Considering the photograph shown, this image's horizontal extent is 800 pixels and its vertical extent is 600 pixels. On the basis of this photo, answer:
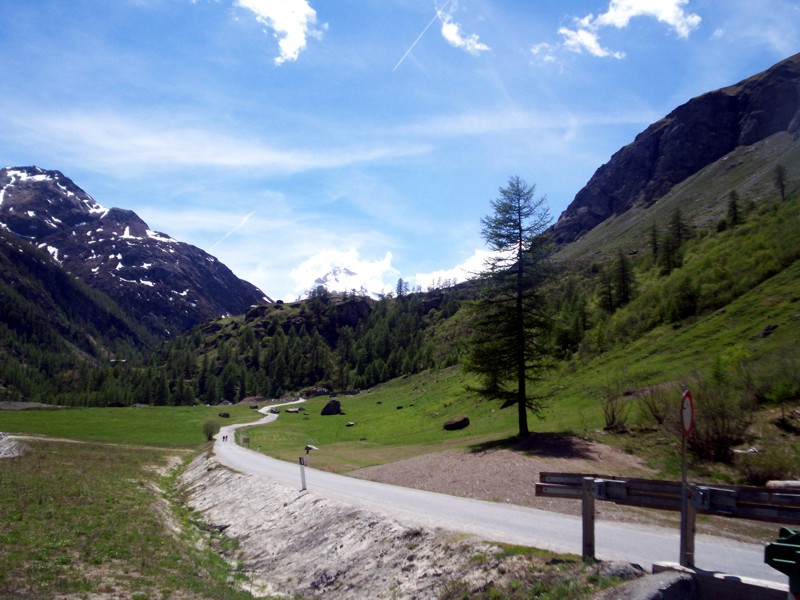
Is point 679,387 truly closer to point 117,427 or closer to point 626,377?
point 626,377

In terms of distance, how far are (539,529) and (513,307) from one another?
19.4m

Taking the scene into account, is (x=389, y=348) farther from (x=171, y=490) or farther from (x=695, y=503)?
(x=695, y=503)

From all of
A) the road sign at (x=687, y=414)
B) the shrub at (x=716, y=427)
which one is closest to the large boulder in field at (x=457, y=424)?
the shrub at (x=716, y=427)

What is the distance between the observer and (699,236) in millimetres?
95812

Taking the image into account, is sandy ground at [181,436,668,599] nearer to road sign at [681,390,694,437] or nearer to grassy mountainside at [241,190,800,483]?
road sign at [681,390,694,437]

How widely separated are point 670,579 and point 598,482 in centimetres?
211

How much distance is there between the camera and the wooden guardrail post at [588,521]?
916 centimetres

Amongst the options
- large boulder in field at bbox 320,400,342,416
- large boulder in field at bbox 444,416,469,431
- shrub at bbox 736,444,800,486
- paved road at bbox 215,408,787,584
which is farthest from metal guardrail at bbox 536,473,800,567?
large boulder in field at bbox 320,400,342,416

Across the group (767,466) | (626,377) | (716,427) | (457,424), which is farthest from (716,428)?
(457,424)

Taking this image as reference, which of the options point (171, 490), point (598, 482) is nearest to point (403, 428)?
point (171, 490)

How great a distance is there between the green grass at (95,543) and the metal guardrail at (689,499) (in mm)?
8763

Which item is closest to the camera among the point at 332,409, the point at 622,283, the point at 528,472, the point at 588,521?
the point at 588,521

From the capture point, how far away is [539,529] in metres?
13.3

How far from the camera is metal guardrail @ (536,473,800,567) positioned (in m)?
7.52
